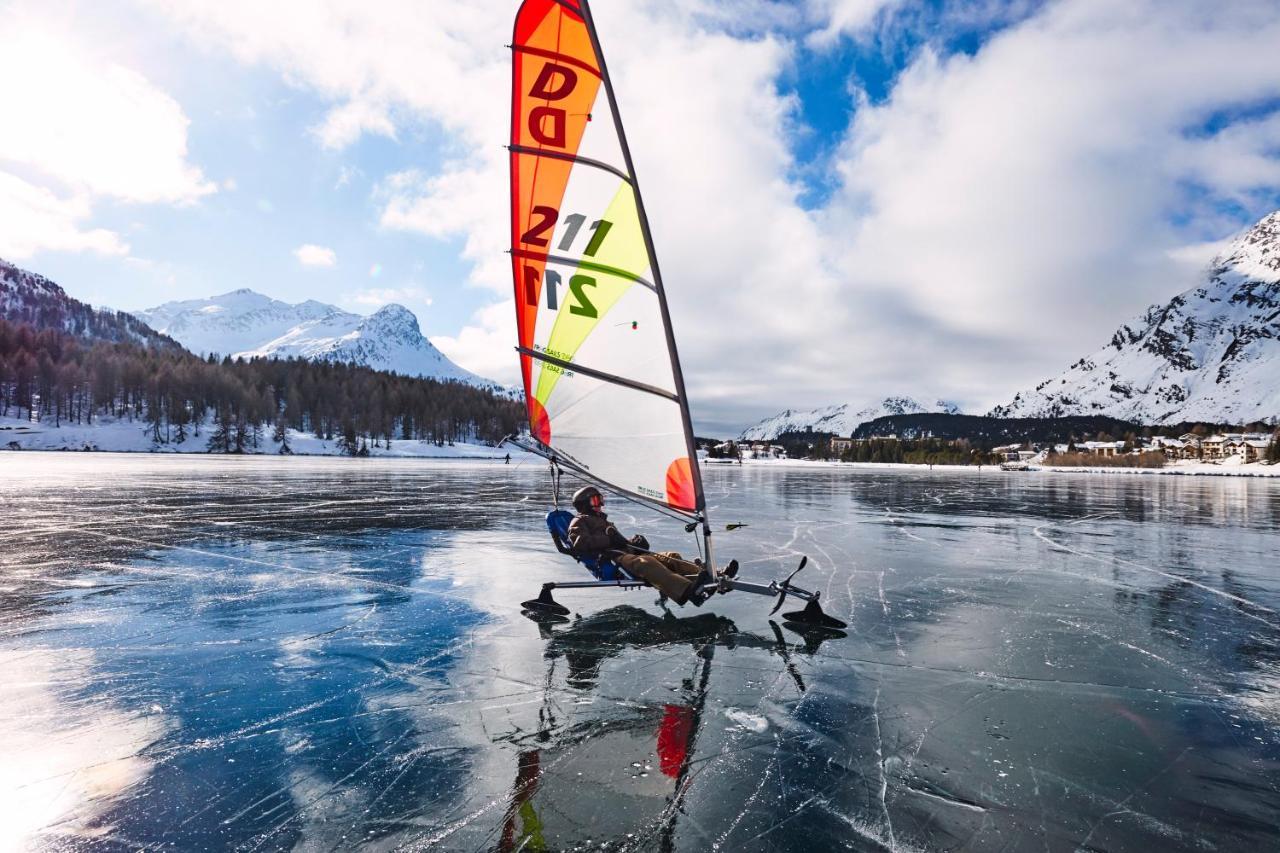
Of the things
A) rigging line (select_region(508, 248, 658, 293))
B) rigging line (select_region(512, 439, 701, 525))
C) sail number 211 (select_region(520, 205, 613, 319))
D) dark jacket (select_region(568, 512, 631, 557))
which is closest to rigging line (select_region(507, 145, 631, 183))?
sail number 211 (select_region(520, 205, 613, 319))

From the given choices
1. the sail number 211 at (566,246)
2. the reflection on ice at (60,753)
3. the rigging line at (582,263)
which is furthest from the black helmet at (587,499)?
the reflection on ice at (60,753)

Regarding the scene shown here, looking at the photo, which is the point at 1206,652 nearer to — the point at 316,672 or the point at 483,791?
the point at 483,791

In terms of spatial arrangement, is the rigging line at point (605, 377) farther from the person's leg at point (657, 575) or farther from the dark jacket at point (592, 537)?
the person's leg at point (657, 575)

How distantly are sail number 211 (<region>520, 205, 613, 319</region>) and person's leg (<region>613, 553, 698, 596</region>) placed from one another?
9.21ft

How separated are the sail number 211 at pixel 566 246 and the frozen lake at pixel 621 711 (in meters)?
3.59

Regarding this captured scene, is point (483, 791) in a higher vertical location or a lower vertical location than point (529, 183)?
lower

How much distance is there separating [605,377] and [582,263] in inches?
50.0

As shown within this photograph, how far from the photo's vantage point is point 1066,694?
5.08 meters

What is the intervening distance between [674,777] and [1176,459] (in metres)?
198

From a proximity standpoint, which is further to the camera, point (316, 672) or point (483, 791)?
point (316, 672)

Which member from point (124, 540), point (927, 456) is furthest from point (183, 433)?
point (927, 456)

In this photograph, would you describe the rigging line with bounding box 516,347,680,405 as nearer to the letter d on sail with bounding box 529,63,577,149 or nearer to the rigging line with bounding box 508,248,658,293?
the rigging line with bounding box 508,248,658,293

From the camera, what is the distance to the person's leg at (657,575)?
6.97 m

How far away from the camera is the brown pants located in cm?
699
